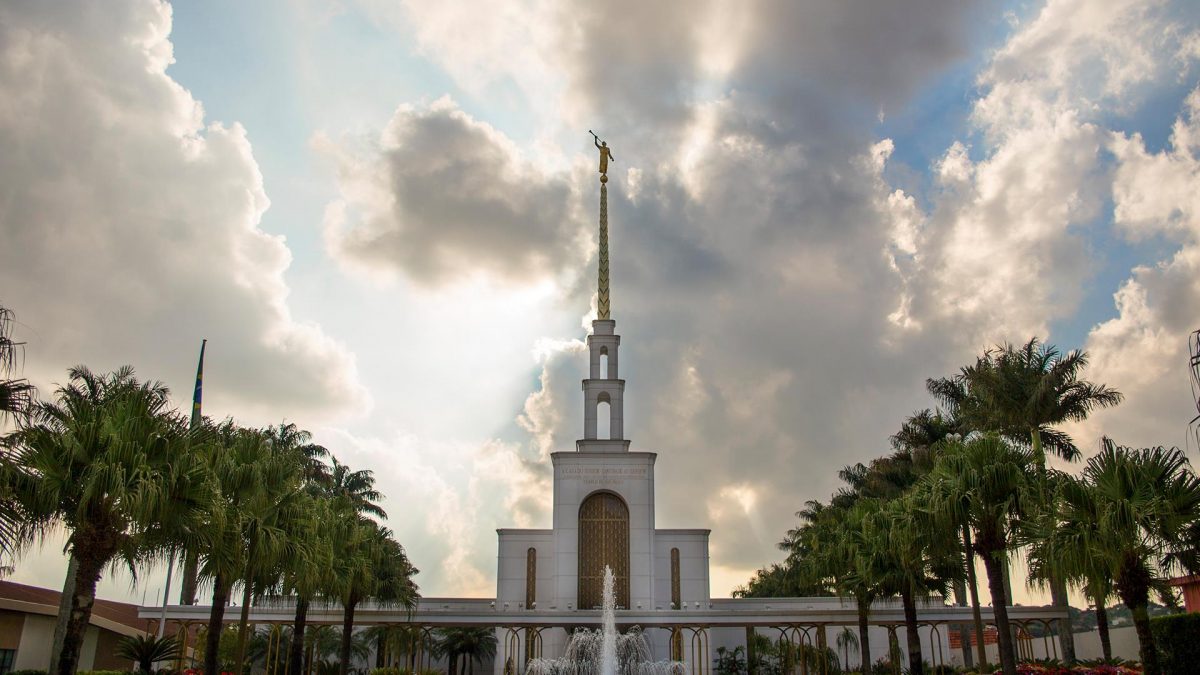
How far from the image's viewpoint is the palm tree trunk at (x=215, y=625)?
23781mm

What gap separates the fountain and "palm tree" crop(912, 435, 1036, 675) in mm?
20118

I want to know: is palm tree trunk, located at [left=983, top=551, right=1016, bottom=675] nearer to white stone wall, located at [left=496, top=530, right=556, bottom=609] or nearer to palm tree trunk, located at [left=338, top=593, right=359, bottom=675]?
palm tree trunk, located at [left=338, top=593, right=359, bottom=675]

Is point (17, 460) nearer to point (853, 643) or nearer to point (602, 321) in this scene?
point (602, 321)

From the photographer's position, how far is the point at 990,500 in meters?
23.9

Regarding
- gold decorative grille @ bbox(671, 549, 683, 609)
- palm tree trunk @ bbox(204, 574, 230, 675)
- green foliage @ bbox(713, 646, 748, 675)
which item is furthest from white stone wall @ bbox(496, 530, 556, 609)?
palm tree trunk @ bbox(204, 574, 230, 675)

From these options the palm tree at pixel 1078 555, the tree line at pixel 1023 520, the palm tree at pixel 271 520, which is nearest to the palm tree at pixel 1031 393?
the tree line at pixel 1023 520

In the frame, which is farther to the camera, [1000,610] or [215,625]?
[215,625]

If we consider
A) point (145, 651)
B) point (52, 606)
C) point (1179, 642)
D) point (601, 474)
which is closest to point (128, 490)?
point (145, 651)

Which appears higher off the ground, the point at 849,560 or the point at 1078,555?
the point at 849,560

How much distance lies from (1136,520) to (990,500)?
5.19 metres

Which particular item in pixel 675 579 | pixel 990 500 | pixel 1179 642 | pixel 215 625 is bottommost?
pixel 1179 642

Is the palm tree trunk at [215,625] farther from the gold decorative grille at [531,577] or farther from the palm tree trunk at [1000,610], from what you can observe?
the gold decorative grille at [531,577]

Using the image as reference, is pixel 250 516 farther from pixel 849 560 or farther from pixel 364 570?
pixel 849 560

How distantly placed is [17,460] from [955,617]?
37028 mm
